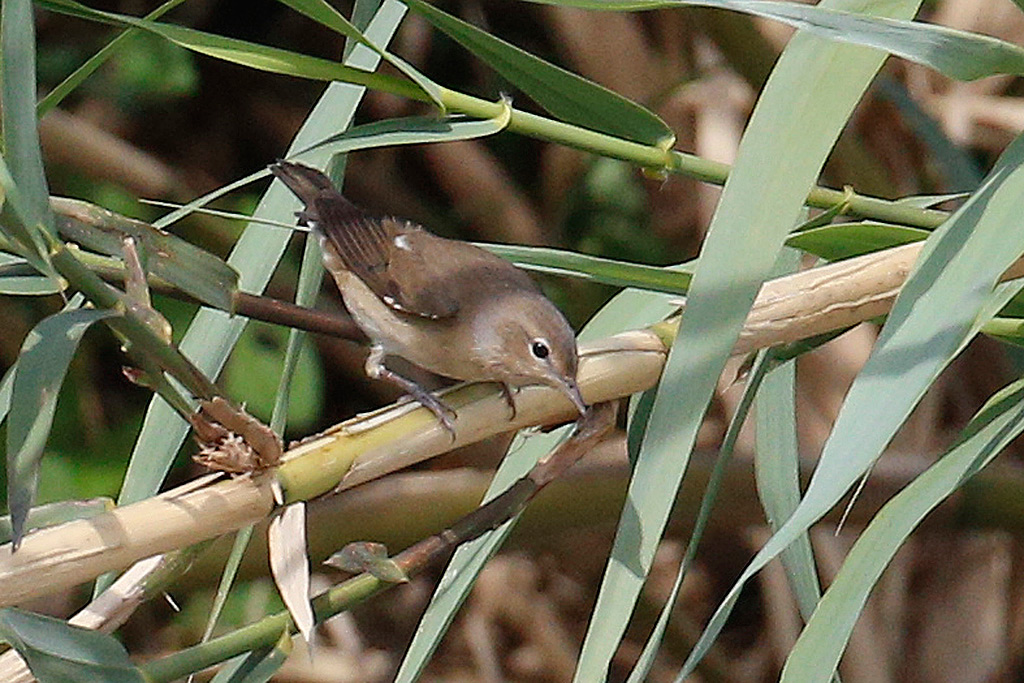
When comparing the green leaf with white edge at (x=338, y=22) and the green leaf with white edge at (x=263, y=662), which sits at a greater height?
the green leaf with white edge at (x=338, y=22)

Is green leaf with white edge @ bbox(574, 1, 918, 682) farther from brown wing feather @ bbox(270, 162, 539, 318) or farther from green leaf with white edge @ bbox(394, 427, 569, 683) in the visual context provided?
brown wing feather @ bbox(270, 162, 539, 318)

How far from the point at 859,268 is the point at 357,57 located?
0.41 metres

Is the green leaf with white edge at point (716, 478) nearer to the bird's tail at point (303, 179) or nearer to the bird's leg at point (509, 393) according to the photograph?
the bird's leg at point (509, 393)

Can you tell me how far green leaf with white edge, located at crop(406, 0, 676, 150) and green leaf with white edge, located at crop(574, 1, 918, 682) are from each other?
0.44 ft

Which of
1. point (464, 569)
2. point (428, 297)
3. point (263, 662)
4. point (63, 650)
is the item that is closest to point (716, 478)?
point (464, 569)

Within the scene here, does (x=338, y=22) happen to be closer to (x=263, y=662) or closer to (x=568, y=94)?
(x=568, y=94)

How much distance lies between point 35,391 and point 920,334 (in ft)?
1.36

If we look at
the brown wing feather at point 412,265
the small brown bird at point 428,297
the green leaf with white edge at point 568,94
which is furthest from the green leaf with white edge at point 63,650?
the brown wing feather at point 412,265

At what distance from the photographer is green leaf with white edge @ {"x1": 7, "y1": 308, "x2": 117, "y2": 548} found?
→ 73 centimetres

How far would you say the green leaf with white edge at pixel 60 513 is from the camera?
0.82 meters

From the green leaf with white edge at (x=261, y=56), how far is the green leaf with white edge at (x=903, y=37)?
0.17m

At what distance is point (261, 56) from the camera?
92 centimetres

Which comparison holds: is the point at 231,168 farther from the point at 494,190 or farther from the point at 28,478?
the point at 28,478

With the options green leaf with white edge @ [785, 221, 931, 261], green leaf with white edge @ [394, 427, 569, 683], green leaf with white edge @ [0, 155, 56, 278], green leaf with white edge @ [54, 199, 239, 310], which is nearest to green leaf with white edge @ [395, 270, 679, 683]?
green leaf with white edge @ [394, 427, 569, 683]
